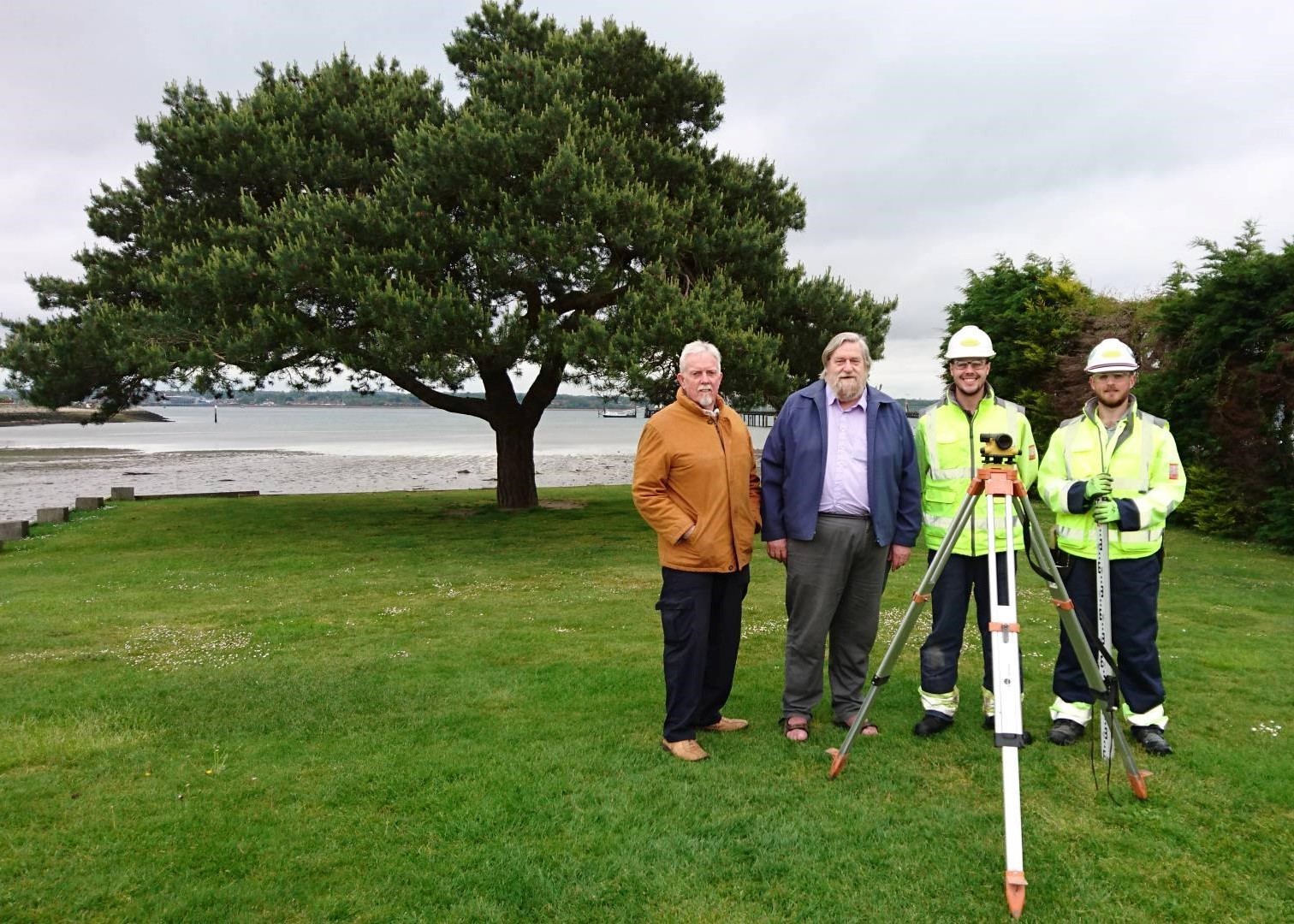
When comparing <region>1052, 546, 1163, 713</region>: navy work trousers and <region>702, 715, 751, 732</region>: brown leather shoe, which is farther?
<region>702, 715, 751, 732</region>: brown leather shoe

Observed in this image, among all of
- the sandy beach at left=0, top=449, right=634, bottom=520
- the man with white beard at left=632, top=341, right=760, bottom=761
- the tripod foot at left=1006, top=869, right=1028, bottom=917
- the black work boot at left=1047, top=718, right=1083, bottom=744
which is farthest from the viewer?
the sandy beach at left=0, top=449, right=634, bottom=520

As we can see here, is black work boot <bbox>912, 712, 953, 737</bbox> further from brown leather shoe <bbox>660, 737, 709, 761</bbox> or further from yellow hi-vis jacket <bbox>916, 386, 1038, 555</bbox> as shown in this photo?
brown leather shoe <bbox>660, 737, 709, 761</bbox>

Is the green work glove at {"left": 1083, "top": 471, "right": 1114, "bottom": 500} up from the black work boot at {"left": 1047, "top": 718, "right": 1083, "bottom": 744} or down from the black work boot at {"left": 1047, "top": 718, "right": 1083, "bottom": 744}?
up

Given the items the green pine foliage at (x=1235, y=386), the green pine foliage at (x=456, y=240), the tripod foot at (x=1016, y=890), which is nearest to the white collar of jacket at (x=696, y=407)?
the tripod foot at (x=1016, y=890)

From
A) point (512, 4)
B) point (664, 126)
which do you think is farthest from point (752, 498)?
point (512, 4)

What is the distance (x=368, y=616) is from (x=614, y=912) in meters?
5.84

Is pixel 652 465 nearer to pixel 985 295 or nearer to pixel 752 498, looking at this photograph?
pixel 752 498

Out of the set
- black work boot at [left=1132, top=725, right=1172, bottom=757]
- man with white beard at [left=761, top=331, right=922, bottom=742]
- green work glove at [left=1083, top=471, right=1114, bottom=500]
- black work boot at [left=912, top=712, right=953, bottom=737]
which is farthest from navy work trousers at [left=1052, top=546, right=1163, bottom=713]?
man with white beard at [left=761, top=331, right=922, bottom=742]

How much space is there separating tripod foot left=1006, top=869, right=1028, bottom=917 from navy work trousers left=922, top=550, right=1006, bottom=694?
171cm

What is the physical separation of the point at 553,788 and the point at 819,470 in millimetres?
2203

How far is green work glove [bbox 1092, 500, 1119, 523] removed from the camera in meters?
4.32

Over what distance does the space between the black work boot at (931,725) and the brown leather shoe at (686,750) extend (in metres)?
1.30

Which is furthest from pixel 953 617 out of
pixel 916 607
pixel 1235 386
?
pixel 1235 386

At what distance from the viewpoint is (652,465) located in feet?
14.9
